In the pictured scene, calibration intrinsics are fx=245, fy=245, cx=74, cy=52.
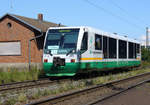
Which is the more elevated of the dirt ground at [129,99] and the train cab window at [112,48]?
the train cab window at [112,48]

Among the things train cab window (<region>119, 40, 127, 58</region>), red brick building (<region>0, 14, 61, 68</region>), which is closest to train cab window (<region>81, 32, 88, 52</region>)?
train cab window (<region>119, 40, 127, 58</region>)

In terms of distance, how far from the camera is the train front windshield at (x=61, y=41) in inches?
504

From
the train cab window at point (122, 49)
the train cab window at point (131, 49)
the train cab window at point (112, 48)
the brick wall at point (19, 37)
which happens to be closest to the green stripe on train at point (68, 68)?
the train cab window at point (112, 48)

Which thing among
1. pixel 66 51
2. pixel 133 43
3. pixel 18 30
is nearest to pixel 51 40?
pixel 66 51

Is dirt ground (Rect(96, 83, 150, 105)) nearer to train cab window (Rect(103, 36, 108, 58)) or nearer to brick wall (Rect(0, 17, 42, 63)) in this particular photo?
train cab window (Rect(103, 36, 108, 58))

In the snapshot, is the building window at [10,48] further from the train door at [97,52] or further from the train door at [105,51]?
the train door at [97,52]

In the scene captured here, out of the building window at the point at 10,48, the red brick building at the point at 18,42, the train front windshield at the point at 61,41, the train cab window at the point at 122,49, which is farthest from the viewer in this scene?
the building window at the point at 10,48

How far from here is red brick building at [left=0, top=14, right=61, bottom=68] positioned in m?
23.4

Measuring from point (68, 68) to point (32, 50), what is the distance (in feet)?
37.4

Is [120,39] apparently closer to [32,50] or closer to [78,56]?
[78,56]

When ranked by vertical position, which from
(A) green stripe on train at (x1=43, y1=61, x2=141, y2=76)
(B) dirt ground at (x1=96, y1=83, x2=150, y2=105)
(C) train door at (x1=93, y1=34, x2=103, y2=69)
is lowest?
(B) dirt ground at (x1=96, y1=83, x2=150, y2=105)

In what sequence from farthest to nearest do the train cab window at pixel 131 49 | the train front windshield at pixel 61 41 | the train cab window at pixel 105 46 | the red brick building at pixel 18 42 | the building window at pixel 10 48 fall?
the building window at pixel 10 48 → the red brick building at pixel 18 42 → the train cab window at pixel 131 49 → the train cab window at pixel 105 46 → the train front windshield at pixel 61 41

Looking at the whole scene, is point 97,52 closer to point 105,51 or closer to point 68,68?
point 105,51

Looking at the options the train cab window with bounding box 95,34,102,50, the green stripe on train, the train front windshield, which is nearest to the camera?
the green stripe on train
